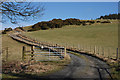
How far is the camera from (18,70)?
14.7m

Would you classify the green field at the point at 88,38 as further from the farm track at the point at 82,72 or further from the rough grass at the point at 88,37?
the farm track at the point at 82,72

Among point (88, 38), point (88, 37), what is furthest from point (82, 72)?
point (88, 37)

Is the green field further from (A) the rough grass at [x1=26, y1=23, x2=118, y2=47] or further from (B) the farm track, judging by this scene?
(B) the farm track

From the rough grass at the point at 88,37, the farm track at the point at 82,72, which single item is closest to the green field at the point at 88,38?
the rough grass at the point at 88,37

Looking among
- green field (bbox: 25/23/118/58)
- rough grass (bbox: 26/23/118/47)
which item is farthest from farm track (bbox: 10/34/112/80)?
rough grass (bbox: 26/23/118/47)

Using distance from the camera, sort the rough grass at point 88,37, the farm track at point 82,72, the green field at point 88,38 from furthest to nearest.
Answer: the rough grass at point 88,37, the green field at point 88,38, the farm track at point 82,72

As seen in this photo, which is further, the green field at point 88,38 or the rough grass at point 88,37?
the rough grass at point 88,37

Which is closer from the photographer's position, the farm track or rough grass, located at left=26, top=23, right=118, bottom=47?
the farm track

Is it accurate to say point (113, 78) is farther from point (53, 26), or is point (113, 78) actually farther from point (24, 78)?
point (53, 26)

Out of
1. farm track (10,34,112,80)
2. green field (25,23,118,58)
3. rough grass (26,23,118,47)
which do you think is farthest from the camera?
rough grass (26,23,118,47)

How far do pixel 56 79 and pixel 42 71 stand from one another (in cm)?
292

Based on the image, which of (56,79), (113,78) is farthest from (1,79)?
(113,78)

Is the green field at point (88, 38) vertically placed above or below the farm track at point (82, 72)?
above

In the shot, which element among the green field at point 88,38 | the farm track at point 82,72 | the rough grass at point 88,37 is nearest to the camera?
the farm track at point 82,72
